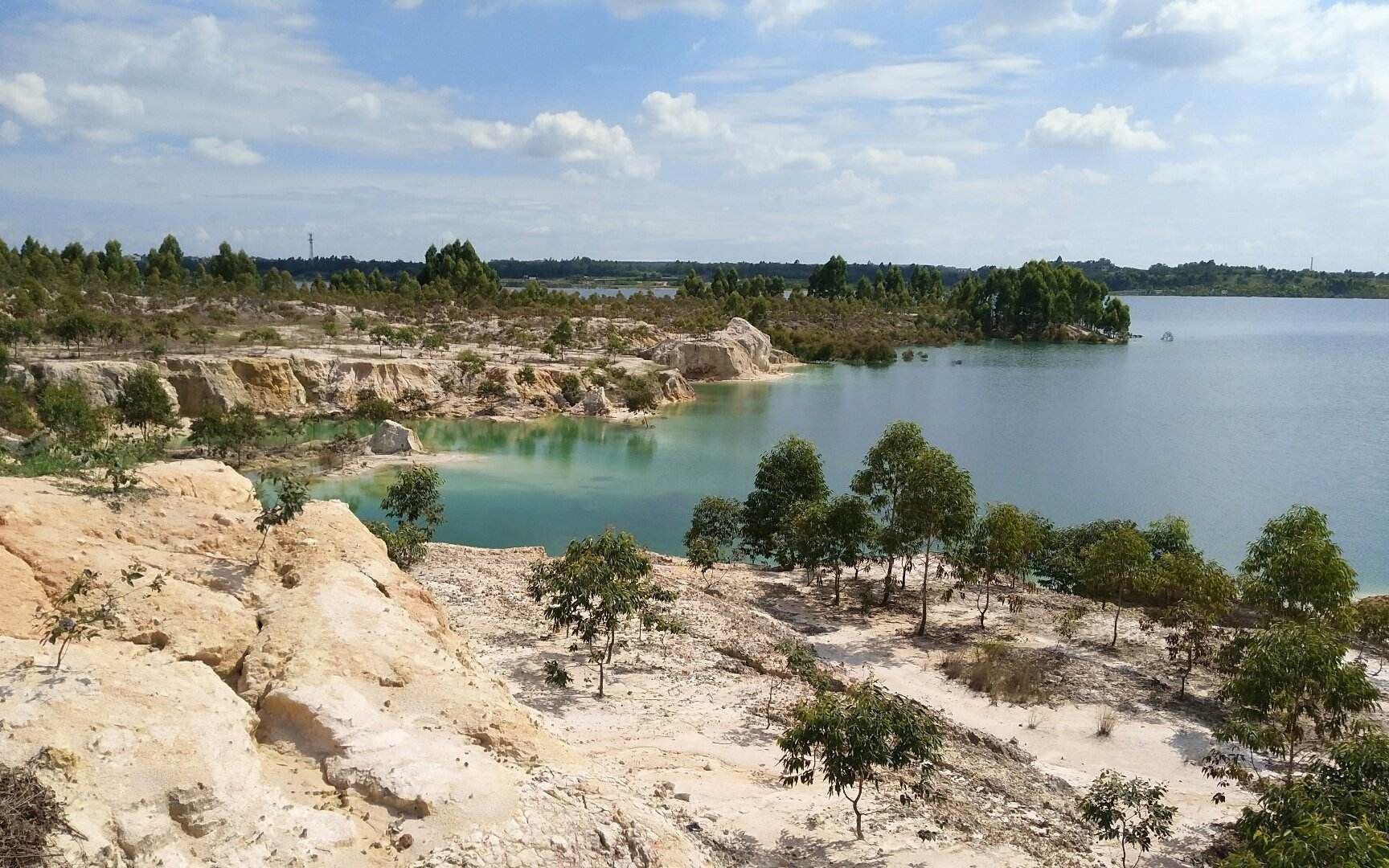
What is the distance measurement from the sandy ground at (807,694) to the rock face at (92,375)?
30527 millimetres

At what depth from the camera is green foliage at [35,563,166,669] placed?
938 centimetres

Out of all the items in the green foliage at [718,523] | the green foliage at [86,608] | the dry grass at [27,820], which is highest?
the green foliage at [86,608]

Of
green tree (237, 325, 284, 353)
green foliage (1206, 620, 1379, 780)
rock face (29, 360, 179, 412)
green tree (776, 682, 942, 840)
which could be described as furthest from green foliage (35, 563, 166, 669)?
green tree (237, 325, 284, 353)

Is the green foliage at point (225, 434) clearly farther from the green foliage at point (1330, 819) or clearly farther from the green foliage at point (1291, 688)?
the green foliage at point (1330, 819)

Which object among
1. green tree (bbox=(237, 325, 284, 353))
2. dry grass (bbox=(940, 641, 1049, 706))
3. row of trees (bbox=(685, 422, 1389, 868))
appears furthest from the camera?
green tree (bbox=(237, 325, 284, 353))

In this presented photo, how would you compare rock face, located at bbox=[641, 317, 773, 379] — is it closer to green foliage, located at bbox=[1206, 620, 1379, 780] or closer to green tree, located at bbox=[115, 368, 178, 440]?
green tree, located at bbox=[115, 368, 178, 440]

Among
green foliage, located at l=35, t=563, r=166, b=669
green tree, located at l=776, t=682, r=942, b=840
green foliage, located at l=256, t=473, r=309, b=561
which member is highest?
green foliage, located at l=256, t=473, r=309, b=561

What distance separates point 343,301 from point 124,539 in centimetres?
8593

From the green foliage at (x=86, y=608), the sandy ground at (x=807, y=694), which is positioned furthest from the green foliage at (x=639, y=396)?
the green foliage at (x=86, y=608)

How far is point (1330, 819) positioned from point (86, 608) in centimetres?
1376

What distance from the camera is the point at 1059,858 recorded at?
12469 millimetres

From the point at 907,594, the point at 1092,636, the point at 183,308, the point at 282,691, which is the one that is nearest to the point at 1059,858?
the point at 282,691

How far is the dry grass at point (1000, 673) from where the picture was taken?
1967 centimetres

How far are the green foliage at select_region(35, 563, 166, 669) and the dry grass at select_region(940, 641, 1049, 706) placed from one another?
16.3m
